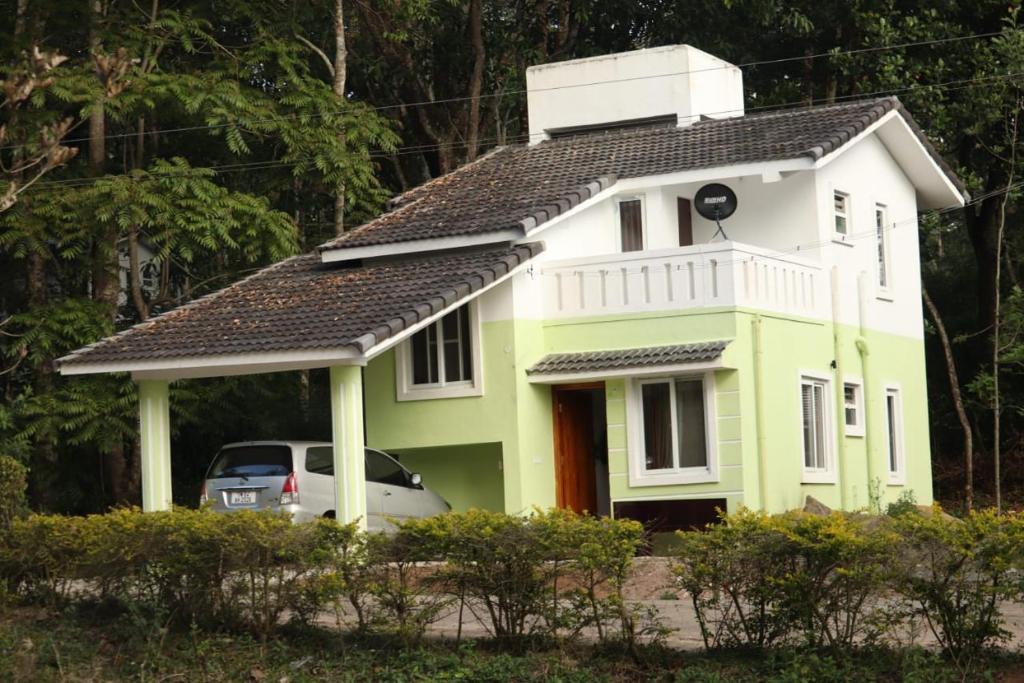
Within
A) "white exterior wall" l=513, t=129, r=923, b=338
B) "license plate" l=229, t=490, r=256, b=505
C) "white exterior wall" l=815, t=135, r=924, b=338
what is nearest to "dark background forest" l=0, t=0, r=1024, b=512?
"white exterior wall" l=815, t=135, r=924, b=338

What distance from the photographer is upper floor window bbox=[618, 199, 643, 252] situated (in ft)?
85.0

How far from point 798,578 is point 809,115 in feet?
47.5

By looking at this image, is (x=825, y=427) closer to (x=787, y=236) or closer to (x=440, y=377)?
(x=787, y=236)

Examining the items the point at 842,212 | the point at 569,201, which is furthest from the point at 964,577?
the point at 842,212

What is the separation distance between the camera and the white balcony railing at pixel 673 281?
908 inches

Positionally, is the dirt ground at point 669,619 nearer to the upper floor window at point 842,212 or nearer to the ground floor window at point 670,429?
the ground floor window at point 670,429

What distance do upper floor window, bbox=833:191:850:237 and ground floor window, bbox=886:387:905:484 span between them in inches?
114

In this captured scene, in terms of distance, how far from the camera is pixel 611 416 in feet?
77.7

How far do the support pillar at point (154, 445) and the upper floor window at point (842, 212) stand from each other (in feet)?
36.4

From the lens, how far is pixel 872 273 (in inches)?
1088

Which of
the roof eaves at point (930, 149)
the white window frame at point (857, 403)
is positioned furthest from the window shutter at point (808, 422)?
the roof eaves at point (930, 149)

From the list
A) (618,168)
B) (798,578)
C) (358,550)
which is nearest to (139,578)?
(358,550)

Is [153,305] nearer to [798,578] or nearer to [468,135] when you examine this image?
[468,135]

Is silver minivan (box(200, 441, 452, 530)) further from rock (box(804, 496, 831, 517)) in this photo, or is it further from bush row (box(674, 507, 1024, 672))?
bush row (box(674, 507, 1024, 672))
